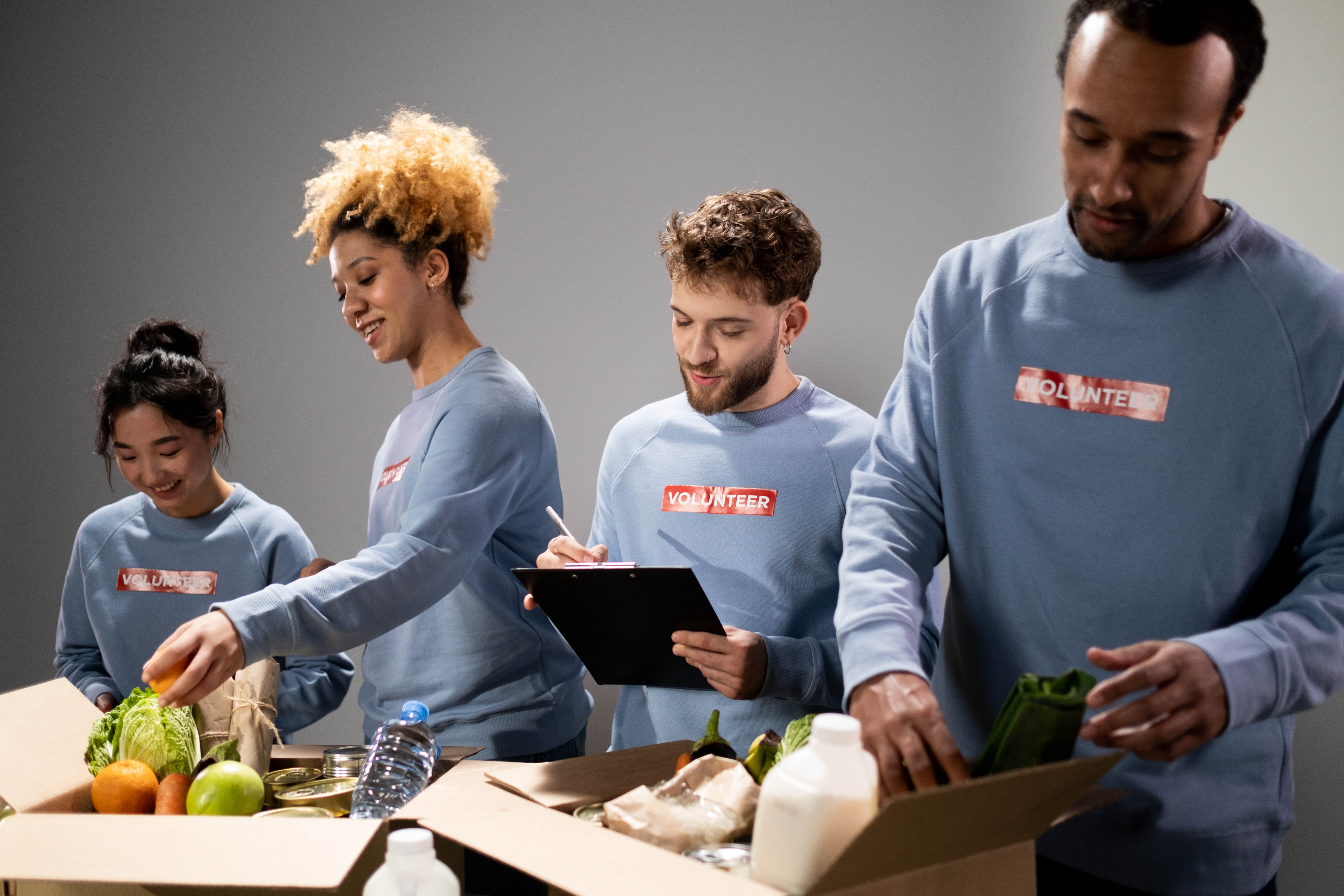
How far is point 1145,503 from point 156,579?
74.1 inches

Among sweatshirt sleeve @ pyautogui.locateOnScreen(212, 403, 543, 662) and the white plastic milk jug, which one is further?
sweatshirt sleeve @ pyautogui.locateOnScreen(212, 403, 543, 662)

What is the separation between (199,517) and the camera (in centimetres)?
212

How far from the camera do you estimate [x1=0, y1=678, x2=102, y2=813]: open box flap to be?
4.23 feet

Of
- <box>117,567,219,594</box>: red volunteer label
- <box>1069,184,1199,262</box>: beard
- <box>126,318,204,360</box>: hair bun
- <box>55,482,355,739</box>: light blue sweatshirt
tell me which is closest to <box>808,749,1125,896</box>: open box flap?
<box>1069,184,1199,262</box>: beard

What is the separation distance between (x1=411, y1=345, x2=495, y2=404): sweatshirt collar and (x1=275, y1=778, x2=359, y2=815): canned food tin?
73 cm

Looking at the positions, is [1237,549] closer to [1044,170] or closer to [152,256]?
[1044,170]

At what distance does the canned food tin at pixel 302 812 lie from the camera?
4.00 feet

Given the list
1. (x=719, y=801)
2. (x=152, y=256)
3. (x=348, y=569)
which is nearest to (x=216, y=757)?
(x=348, y=569)

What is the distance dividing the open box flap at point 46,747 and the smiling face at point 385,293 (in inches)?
30.6

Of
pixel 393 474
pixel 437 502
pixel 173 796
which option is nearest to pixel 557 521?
pixel 437 502

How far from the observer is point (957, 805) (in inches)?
31.5

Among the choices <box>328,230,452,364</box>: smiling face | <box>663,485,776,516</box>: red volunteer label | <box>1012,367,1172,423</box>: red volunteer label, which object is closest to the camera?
<box>1012,367,1172,423</box>: red volunteer label

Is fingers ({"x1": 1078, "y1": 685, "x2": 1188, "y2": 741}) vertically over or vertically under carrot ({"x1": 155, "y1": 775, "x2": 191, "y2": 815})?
over

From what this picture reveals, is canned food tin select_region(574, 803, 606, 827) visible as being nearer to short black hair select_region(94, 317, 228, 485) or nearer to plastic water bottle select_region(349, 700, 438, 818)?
plastic water bottle select_region(349, 700, 438, 818)
